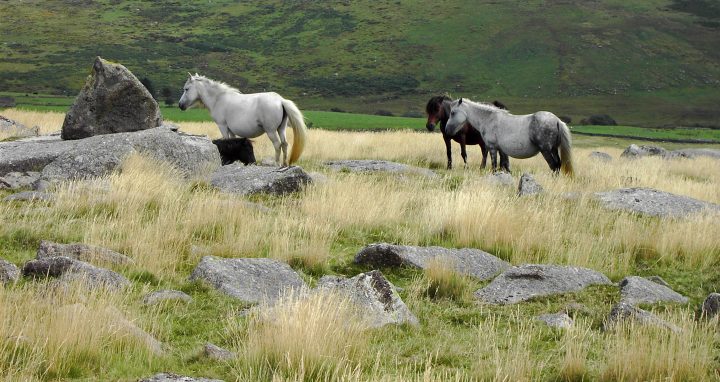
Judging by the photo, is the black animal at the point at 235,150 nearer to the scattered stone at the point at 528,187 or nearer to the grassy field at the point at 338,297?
the grassy field at the point at 338,297

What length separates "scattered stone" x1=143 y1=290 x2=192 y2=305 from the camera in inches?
Answer: 260

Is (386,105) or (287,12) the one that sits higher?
(287,12)

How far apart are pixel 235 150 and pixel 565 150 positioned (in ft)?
26.7

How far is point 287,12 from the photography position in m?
172

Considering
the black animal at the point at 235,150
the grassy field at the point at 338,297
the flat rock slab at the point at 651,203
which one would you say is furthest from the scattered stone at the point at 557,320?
the black animal at the point at 235,150

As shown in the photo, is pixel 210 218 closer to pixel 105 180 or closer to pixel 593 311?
pixel 105 180

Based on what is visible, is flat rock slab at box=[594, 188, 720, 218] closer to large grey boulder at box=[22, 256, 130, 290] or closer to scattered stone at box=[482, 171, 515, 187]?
scattered stone at box=[482, 171, 515, 187]

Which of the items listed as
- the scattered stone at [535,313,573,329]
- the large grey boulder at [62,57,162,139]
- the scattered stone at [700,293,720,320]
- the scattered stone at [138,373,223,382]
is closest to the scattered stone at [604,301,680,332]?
the scattered stone at [535,313,573,329]

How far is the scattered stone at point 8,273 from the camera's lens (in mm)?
6531

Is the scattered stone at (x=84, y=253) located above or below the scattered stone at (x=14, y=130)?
above

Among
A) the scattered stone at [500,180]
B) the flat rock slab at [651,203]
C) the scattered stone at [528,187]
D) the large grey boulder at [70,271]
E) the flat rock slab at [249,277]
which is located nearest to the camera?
the large grey boulder at [70,271]

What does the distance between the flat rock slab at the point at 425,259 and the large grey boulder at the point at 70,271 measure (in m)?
3.00

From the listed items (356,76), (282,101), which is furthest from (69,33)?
(282,101)

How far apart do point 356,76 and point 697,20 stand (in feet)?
253
